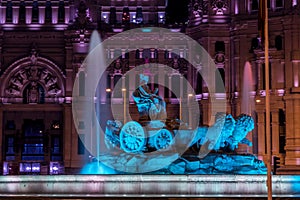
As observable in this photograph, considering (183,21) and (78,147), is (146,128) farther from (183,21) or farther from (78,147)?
(183,21)

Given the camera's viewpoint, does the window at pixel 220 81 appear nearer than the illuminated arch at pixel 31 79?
Yes

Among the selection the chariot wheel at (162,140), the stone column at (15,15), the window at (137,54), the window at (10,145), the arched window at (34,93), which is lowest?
the window at (10,145)

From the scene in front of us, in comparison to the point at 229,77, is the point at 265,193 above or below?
below

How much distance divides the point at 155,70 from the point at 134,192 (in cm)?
4176

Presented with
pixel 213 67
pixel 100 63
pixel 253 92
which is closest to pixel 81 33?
pixel 100 63

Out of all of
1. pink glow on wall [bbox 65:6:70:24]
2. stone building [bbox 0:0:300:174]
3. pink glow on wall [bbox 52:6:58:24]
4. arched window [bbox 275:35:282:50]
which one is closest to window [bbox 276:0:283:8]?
stone building [bbox 0:0:300:174]

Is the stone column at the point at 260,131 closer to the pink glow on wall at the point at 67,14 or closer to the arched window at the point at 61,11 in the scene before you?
the pink glow on wall at the point at 67,14

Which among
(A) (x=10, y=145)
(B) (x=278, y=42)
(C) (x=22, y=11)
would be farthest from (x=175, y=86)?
(A) (x=10, y=145)

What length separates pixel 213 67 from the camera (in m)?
72.6

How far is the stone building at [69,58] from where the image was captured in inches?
2849

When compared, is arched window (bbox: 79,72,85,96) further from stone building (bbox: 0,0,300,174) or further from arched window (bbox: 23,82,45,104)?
arched window (bbox: 23,82,45,104)

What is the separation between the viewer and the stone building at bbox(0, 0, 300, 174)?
7238 cm

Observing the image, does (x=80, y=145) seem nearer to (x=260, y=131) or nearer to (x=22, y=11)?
(x=22, y=11)

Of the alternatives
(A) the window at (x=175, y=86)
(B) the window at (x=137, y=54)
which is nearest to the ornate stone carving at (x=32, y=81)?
(B) the window at (x=137, y=54)
